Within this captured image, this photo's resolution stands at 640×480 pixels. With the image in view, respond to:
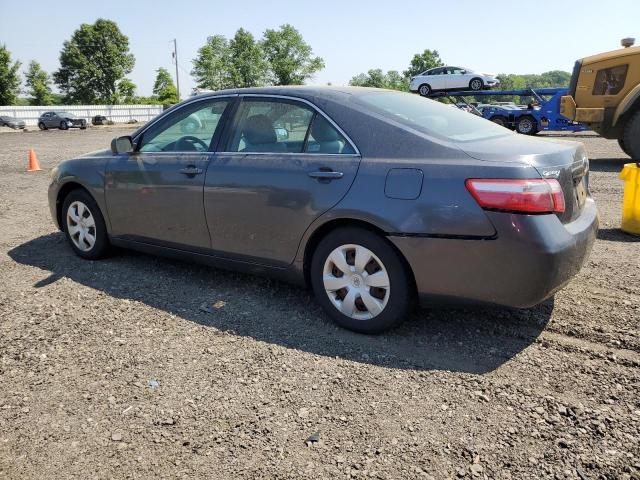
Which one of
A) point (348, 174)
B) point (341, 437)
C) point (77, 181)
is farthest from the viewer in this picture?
point (77, 181)

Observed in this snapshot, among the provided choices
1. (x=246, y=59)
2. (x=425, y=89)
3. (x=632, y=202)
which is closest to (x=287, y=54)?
(x=246, y=59)

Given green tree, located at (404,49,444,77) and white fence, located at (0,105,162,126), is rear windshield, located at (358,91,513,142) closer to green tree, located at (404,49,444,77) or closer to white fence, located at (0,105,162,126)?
white fence, located at (0,105,162,126)

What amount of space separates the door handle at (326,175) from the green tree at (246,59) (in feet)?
332

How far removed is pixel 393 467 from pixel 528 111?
21737 millimetres

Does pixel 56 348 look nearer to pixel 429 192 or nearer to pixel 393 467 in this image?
pixel 393 467

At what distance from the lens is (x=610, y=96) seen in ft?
38.1

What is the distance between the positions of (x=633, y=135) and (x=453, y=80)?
15590 mm

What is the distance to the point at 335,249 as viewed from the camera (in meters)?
3.54

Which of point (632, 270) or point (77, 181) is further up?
point (77, 181)

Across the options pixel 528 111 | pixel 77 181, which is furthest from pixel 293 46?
pixel 77 181

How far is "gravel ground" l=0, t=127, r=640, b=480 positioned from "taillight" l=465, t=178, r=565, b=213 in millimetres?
923

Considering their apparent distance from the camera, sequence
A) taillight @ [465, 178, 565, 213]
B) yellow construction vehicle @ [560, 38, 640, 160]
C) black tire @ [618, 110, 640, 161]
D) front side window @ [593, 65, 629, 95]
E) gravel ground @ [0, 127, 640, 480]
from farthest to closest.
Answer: front side window @ [593, 65, 629, 95] < yellow construction vehicle @ [560, 38, 640, 160] < black tire @ [618, 110, 640, 161] < taillight @ [465, 178, 565, 213] < gravel ground @ [0, 127, 640, 480]

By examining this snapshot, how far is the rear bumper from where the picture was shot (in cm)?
296

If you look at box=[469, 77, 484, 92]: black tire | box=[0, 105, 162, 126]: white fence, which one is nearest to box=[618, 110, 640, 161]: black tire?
box=[469, 77, 484, 92]: black tire
